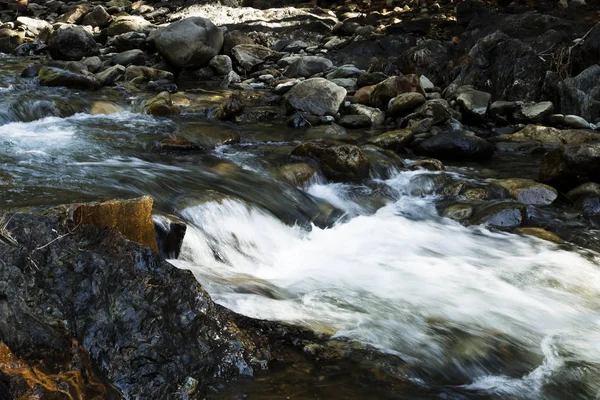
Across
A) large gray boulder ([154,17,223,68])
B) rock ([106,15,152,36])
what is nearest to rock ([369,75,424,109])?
large gray boulder ([154,17,223,68])

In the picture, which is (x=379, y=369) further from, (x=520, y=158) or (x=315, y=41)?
(x=315, y=41)

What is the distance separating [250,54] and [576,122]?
799cm

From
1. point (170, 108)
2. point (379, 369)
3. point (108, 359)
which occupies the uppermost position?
point (108, 359)

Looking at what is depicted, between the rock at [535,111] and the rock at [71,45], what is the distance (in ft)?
34.4

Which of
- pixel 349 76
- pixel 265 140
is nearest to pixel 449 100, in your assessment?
pixel 349 76

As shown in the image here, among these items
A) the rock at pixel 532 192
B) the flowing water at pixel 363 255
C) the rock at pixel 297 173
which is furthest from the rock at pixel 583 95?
the rock at pixel 297 173

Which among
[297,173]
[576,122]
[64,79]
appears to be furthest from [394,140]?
[64,79]

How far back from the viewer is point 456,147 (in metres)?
8.79

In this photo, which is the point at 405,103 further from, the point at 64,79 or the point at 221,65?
the point at 64,79

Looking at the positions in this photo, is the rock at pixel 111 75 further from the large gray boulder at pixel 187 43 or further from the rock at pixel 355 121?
the rock at pixel 355 121

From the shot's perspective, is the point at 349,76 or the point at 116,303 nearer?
the point at 116,303

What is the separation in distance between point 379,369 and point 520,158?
6.64m

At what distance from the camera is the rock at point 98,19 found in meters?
18.7

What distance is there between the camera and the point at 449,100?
11.5 m
